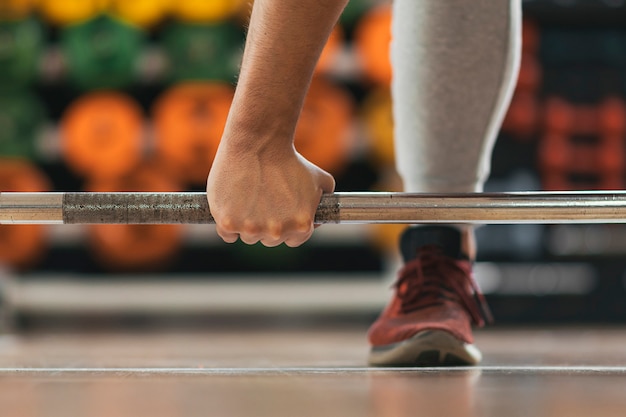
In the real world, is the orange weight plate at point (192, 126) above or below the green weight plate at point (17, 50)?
below

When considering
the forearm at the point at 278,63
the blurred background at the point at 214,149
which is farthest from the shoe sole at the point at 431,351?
the blurred background at the point at 214,149

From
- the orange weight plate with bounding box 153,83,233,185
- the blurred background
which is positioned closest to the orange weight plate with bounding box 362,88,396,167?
the blurred background

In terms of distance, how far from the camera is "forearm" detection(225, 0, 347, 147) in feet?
Result: 2.25

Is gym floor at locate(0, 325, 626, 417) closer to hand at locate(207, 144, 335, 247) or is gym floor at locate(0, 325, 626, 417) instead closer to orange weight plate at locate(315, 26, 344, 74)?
hand at locate(207, 144, 335, 247)

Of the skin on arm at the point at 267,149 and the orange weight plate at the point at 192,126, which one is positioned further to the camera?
the orange weight plate at the point at 192,126

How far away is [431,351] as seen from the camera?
833mm

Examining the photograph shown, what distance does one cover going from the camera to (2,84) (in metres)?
2.40

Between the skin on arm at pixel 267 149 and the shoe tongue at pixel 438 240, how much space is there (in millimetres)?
190

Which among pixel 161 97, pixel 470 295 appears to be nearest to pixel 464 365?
pixel 470 295

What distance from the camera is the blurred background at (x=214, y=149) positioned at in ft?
7.54

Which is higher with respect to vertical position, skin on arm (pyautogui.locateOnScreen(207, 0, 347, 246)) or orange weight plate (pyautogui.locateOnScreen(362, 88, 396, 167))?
orange weight plate (pyautogui.locateOnScreen(362, 88, 396, 167))

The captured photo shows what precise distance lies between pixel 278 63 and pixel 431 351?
33 cm

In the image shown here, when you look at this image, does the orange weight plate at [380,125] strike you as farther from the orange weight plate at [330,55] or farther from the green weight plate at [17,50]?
the green weight plate at [17,50]

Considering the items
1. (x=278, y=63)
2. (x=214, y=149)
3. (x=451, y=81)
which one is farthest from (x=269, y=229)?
(x=214, y=149)
